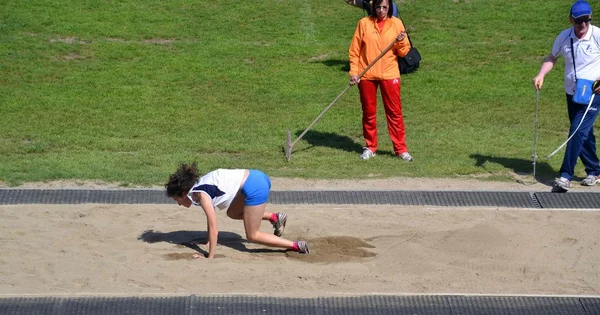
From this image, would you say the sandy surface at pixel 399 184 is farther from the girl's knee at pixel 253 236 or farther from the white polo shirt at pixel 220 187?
the white polo shirt at pixel 220 187

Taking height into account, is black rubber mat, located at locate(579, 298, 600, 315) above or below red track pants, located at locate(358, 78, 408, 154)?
below

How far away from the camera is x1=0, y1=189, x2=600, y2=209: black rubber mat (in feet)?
30.1

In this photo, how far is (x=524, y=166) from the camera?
34.8 feet

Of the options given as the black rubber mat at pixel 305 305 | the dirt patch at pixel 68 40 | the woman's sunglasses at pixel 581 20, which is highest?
the woman's sunglasses at pixel 581 20

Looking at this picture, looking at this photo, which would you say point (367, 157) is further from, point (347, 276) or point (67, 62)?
point (67, 62)

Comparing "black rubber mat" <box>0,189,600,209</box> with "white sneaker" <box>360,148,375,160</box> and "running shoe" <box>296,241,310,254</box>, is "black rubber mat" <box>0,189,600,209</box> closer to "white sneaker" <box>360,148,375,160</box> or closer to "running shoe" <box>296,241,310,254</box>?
"white sneaker" <box>360,148,375,160</box>

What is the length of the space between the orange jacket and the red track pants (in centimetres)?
10

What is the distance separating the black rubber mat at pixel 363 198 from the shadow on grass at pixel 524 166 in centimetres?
71

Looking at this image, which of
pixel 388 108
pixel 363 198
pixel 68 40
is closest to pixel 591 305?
pixel 363 198

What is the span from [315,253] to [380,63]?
3463 millimetres

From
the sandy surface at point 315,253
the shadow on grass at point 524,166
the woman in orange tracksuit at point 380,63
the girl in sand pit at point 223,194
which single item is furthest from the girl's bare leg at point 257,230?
the shadow on grass at point 524,166

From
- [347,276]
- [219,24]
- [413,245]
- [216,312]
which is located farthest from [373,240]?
[219,24]

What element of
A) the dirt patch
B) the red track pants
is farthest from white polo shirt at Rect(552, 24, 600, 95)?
the dirt patch

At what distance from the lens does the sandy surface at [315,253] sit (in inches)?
278
